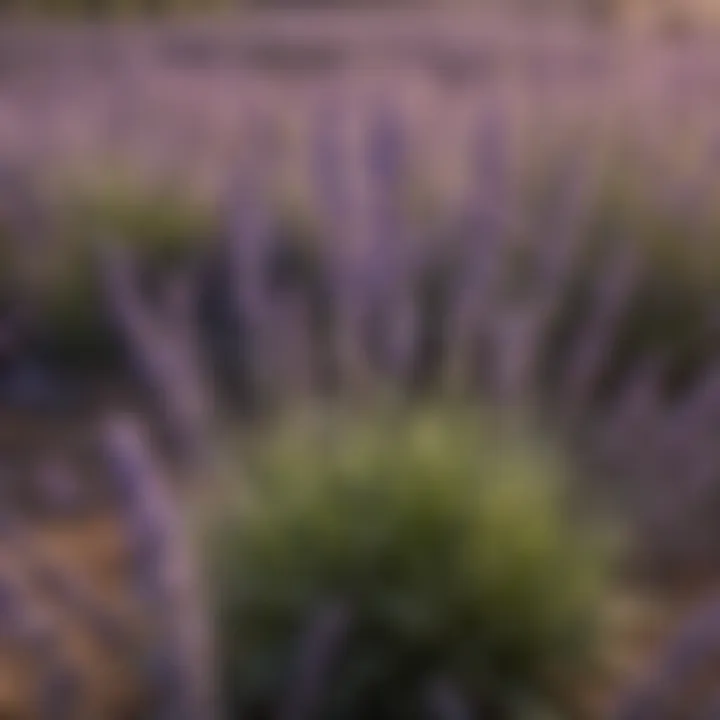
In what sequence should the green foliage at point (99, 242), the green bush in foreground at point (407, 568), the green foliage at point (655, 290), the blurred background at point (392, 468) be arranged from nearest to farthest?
1. the blurred background at point (392, 468)
2. the green bush in foreground at point (407, 568)
3. the green foliage at point (655, 290)
4. the green foliage at point (99, 242)

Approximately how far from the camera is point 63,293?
4785 mm

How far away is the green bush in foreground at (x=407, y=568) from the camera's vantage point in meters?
2.53

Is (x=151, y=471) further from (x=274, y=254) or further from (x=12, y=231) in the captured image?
(x=12, y=231)

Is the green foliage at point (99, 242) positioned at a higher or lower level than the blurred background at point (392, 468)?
lower

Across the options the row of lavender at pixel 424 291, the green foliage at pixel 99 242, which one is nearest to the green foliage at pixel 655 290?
the row of lavender at pixel 424 291

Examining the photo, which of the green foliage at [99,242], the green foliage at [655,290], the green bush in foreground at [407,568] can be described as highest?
the green bush in foreground at [407,568]

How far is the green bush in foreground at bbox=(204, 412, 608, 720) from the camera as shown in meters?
2.53

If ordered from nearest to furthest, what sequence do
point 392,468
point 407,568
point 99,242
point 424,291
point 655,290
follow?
point 407,568 < point 392,468 < point 424,291 < point 655,290 < point 99,242

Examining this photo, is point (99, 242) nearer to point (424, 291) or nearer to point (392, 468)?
point (424, 291)

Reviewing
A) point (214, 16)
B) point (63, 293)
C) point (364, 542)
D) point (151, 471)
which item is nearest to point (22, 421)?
point (63, 293)

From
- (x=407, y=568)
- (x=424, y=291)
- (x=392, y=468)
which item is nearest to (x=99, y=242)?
(x=424, y=291)

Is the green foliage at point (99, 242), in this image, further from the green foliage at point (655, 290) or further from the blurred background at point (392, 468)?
the green foliage at point (655, 290)

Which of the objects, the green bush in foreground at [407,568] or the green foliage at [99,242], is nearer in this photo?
the green bush in foreground at [407,568]

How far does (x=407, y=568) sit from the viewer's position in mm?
2566
